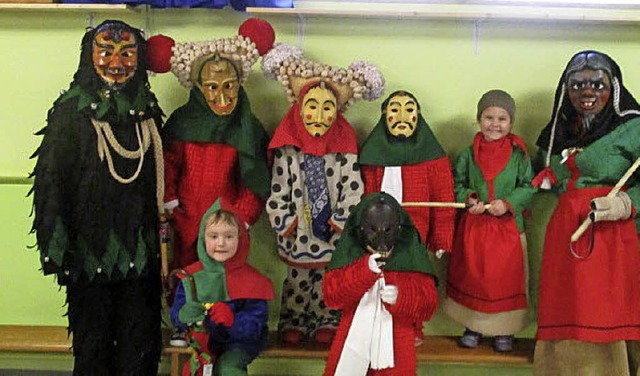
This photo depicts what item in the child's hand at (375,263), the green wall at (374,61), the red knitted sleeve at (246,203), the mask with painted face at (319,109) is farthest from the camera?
the green wall at (374,61)

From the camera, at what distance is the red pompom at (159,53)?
241cm

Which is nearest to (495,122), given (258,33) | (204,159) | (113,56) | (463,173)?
(463,173)

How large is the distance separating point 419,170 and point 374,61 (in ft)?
1.51

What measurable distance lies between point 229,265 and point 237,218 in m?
0.14

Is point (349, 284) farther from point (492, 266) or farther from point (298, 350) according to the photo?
point (492, 266)

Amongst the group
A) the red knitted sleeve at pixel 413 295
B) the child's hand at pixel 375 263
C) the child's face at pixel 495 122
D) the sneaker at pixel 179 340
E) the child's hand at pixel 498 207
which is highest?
the child's face at pixel 495 122

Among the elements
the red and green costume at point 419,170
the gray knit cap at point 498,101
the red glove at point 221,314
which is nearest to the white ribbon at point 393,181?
the red and green costume at point 419,170

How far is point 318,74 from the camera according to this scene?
2.49 m

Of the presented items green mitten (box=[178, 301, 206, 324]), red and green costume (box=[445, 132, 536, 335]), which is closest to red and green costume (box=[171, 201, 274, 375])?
green mitten (box=[178, 301, 206, 324])

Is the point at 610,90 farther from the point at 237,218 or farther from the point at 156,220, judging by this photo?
the point at 156,220

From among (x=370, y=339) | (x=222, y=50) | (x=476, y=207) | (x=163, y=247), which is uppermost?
(x=222, y=50)

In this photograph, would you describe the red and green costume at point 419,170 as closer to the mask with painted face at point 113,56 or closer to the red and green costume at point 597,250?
the red and green costume at point 597,250

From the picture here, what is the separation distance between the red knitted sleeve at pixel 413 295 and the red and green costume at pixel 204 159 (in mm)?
563

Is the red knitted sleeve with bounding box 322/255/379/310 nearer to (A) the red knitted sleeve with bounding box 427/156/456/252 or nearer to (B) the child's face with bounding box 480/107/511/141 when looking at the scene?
(A) the red knitted sleeve with bounding box 427/156/456/252
